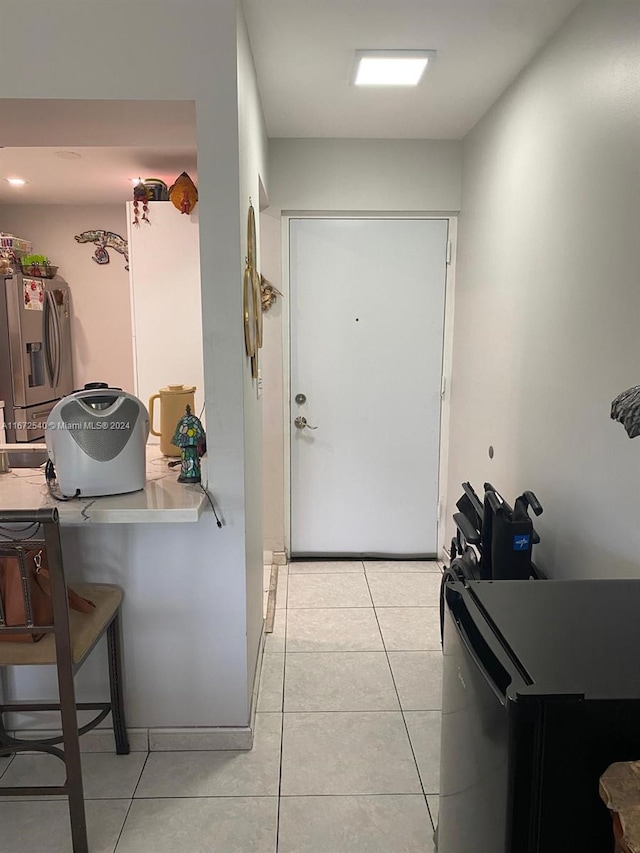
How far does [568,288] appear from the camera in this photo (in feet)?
→ 6.76

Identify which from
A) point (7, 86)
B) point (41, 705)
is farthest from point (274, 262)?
point (41, 705)

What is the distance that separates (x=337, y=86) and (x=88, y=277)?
2706mm

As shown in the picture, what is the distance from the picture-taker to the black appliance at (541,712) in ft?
→ 3.07

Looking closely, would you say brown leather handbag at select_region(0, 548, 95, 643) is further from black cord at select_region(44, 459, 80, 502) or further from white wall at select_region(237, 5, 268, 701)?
white wall at select_region(237, 5, 268, 701)

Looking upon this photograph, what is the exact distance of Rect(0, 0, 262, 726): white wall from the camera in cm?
178

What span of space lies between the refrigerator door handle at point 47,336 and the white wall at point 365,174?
1791mm

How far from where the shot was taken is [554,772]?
951 millimetres

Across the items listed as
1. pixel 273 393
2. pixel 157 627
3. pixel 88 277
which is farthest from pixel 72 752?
pixel 88 277

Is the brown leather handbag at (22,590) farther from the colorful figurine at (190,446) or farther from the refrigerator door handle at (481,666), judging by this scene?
the refrigerator door handle at (481,666)

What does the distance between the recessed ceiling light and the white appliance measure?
5.19ft

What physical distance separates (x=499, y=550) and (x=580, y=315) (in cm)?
79

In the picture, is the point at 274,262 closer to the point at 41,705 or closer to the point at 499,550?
the point at 499,550

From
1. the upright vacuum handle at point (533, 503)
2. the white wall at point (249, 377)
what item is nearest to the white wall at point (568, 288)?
the upright vacuum handle at point (533, 503)

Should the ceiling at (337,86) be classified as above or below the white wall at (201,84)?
above
